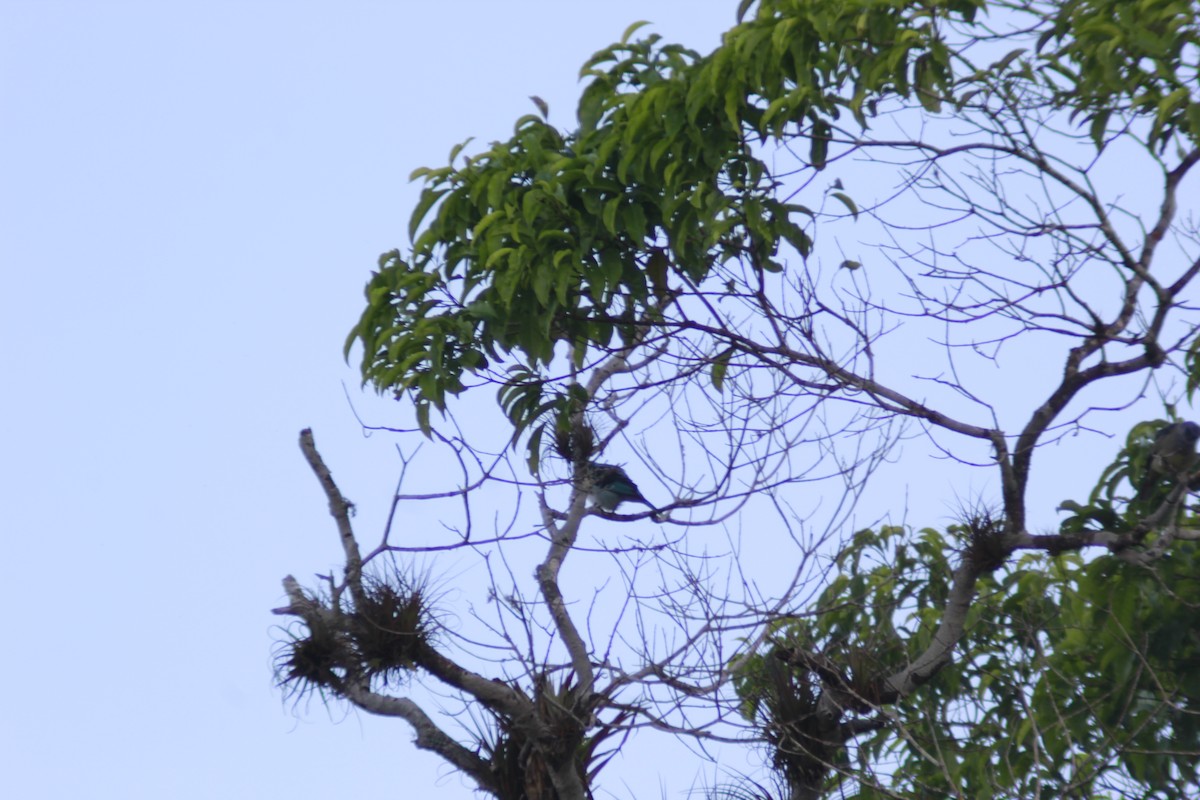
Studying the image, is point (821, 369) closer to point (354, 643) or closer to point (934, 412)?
point (934, 412)

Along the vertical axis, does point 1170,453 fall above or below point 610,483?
below

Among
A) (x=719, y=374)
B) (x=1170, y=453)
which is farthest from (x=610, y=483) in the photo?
(x=1170, y=453)

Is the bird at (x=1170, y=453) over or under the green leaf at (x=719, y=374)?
under

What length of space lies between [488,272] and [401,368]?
44cm

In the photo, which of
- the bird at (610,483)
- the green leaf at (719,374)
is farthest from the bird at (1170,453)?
the bird at (610,483)

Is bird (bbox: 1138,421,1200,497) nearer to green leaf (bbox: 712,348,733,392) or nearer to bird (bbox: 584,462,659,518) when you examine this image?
green leaf (bbox: 712,348,733,392)

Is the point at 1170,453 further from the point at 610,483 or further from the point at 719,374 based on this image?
the point at 610,483

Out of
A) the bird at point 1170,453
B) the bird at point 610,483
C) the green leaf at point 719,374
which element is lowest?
the bird at point 1170,453

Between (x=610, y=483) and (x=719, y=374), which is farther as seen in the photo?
(x=610, y=483)

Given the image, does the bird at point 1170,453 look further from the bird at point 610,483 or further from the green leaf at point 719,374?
the bird at point 610,483

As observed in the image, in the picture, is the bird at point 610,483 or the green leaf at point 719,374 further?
the bird at point 610,483

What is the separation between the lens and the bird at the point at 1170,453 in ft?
15.2

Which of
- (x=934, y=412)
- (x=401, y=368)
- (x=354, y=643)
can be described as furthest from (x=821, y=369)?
(x=354, y=643)

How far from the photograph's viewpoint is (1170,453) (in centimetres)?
473
